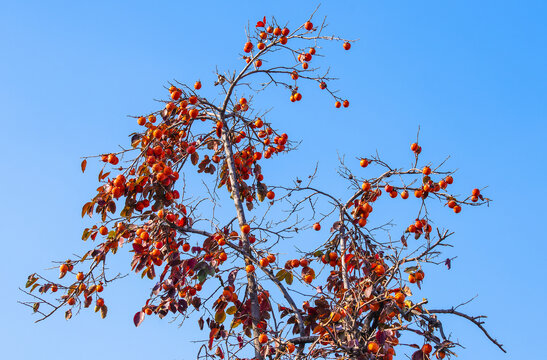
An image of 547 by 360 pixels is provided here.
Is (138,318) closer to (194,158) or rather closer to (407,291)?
(194,158)

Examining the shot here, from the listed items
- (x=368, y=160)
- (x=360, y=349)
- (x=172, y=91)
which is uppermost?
(x=172, y=91)

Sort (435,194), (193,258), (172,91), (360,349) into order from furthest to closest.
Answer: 1. (172,91)
2. (435,194)
3. (193,258)
4. (360,349)

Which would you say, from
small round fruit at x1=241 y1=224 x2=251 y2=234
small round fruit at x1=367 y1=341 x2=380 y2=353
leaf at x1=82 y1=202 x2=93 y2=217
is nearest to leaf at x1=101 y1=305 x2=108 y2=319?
leaf at x1=82 y1=202 x2=93 y2=217

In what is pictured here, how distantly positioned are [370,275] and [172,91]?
171cm

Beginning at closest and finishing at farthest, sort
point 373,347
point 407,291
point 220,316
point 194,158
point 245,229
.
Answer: point 373,347 → point 407,291 → point 220,316 → point 245,229 → point 194,158

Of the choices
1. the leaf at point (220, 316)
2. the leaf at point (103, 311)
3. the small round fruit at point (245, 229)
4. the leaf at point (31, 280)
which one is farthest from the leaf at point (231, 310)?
the leaf at point (31, 280)

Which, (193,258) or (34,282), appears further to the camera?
(34,282)

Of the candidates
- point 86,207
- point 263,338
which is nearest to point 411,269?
point 263,338

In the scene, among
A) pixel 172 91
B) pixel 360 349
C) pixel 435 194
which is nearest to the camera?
pixel 360 349

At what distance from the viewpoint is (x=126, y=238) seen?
351 centimetres

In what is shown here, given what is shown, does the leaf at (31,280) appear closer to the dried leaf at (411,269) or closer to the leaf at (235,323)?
the leaf at (235,323)

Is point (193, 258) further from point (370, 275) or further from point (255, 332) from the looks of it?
Result: point (370, 275)

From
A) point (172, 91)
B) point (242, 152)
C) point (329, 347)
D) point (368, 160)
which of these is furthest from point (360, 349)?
point (172, 91)

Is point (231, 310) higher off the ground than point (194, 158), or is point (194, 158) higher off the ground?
point (194, 158)
